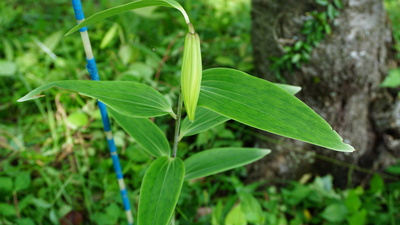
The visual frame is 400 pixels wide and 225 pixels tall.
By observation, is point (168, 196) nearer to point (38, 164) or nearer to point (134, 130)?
point (134, 130)

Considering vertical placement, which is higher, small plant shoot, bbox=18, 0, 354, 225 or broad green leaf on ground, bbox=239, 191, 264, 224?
small plant shoot, bbox=18, 0, 354, 225

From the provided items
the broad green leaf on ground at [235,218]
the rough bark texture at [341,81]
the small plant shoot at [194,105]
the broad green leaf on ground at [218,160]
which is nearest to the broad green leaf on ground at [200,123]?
the small plant shoot at [194,105]

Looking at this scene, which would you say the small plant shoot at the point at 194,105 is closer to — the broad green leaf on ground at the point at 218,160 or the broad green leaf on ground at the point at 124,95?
the broad green leaf on ground at the point at 124,95

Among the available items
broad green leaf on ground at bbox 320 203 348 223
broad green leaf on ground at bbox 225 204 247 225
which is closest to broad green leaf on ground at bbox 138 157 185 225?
broad green leaf on ground at bbox 225 204 247 225

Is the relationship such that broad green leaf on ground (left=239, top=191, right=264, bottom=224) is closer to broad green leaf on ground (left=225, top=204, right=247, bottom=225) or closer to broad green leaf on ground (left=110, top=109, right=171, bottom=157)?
broad green leaf on ground (left=225, top=204, right=247, bottom=225)

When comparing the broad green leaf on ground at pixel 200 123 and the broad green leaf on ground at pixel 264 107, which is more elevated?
the broad green leaf on ground at pixel 264 107

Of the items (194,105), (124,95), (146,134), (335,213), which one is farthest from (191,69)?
(335,213)
